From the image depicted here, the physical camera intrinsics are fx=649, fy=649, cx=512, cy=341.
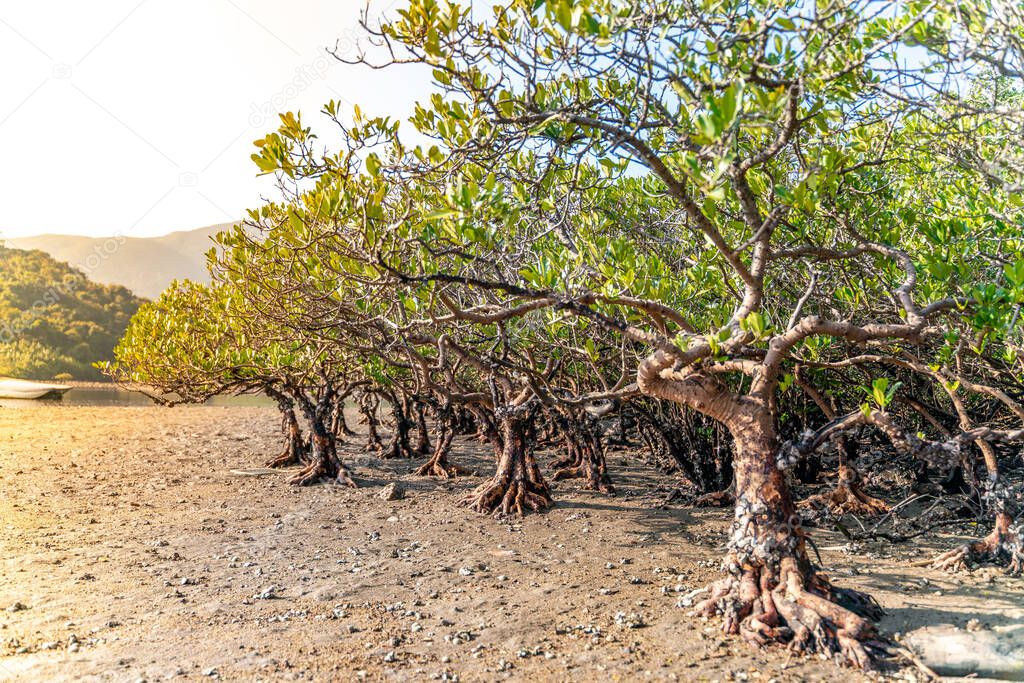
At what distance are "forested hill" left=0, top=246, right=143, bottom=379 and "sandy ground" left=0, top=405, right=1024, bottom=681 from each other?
153ft

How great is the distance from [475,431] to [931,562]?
733 inches

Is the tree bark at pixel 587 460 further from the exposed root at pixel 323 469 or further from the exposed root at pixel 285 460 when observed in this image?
the exposed root at pixel 285 460

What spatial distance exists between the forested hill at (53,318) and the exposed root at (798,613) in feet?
187

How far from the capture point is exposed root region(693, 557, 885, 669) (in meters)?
5.85

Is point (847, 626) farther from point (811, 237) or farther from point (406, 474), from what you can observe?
point (406, 474)

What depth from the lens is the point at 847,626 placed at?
5.88 metres

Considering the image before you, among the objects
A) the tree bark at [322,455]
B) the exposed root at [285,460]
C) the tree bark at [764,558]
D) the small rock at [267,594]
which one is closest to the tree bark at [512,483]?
the tree bark at [322,455]

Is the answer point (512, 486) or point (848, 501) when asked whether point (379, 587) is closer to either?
point (512, 486)

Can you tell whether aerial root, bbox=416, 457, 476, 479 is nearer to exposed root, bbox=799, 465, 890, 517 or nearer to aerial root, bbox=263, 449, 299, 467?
aerial root, bbox=263, 449, 299, 467

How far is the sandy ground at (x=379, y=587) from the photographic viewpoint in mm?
6098

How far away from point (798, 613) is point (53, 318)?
65792 mm

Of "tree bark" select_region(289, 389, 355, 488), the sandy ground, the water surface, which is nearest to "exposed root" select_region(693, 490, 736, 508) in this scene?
the sandy ground

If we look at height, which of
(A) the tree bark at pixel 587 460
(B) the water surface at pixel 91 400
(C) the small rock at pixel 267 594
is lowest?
(C) the small rock at pixel 267 594

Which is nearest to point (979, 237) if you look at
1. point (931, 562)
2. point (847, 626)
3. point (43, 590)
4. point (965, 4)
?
point (965, 4)
